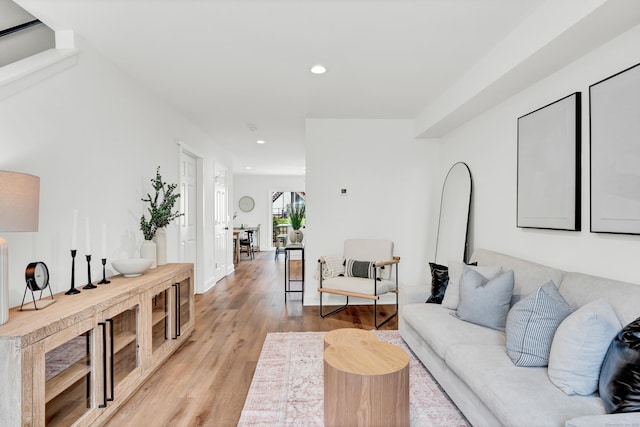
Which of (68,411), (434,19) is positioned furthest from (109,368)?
(434,19)

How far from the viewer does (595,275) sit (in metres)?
2.04

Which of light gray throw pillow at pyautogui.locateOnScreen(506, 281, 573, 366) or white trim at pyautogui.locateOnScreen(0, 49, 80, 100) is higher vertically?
white trim at pyautogui.locateOnScreen(0, 49, 80, 100)

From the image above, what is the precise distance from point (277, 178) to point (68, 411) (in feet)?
32.4

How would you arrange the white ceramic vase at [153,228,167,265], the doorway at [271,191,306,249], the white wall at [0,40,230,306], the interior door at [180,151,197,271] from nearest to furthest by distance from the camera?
1. the white wall at [0,40,230,306]
2. the white ceramic vase at [153,228,167,265]
3. the interior door at [180,151,197,271]
4. the doorway at [271,191,306,249]

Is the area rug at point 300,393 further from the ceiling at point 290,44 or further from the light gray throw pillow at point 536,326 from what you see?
the ceiling at point 290,44

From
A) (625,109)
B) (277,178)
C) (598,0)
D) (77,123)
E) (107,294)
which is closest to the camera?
(598,0)

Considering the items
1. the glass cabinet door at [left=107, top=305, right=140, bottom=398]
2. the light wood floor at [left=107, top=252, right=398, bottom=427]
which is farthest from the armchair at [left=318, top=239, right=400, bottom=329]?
the glass cabinet door at [left=107, top=305, right=140, bottom=398]

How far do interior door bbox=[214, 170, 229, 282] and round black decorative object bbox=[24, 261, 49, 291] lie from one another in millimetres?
3943

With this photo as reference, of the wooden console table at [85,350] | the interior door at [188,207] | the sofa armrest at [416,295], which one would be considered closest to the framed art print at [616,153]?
the sofa armrest at [416,295]

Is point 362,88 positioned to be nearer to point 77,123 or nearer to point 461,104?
point 461,104

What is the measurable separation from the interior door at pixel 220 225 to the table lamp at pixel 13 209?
13.9 ft

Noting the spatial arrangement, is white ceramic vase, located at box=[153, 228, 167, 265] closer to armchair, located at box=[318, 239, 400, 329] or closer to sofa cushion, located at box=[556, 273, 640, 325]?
armchair, located at box=[318, 239, 400, 329]

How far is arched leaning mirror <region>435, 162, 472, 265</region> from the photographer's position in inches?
142

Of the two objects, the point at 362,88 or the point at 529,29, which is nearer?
the point at 529,29
